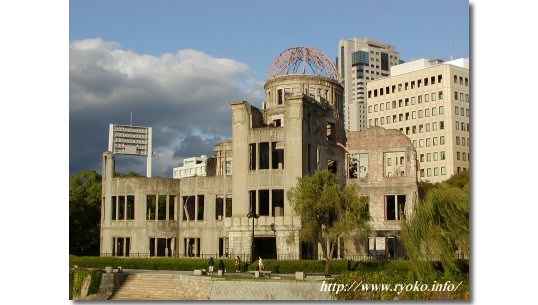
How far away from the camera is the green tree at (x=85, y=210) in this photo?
6156 centimetres

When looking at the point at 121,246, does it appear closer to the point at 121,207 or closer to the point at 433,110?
the point at 121,207

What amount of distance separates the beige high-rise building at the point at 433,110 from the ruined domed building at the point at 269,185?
3968cm

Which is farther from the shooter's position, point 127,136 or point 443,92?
point 443,92

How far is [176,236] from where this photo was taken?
2281 inches

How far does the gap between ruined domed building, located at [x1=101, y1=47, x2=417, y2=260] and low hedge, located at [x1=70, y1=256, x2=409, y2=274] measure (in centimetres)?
431

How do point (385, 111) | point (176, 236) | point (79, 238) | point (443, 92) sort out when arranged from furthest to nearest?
1. point (385, 111)
2. point (443, 92)
3. point (79, 238)
4. point (176, 236)

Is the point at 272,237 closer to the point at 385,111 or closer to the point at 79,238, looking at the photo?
the point at 79,238

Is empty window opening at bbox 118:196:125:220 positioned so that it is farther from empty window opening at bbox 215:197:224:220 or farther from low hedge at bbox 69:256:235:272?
low hedge at bbox 69:256:235:272

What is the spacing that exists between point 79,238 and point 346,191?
29.0 metres

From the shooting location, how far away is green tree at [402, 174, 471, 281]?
106ft

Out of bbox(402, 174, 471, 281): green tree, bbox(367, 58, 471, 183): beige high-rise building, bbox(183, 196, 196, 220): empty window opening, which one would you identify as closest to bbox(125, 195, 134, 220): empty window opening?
bbox(183, 196, 196, 220): empty window opening

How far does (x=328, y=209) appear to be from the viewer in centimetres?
4184

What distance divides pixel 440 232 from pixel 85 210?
40038 millimetres
